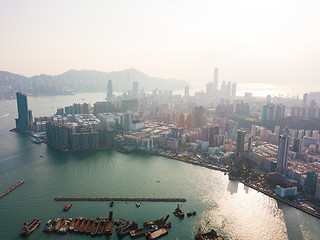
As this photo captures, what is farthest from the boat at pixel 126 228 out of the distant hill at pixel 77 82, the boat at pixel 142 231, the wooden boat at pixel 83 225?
the distant hill at pixel 77 82

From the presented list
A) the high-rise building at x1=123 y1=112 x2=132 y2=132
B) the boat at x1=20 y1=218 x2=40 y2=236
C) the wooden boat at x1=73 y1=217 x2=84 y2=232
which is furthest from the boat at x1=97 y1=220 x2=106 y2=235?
the high-rise building at x1=123 y1=112 x2=132 y2=132

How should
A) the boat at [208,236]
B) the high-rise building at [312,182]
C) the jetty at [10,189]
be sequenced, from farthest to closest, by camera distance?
the high-rise building at [312,182], the jetty at [10,189], the boat at [208,236]

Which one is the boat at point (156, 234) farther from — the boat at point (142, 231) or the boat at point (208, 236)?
the boat at point (208, 236)

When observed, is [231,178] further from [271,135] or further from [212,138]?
[271,135]

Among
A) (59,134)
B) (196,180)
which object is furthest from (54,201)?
(59,134)

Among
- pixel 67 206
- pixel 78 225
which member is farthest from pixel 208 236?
pixel 67 206

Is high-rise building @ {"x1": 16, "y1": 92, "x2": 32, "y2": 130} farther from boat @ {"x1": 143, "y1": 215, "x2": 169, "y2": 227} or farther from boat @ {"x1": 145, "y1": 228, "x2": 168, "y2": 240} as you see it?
boat @ {"x1": 145, "y1": 228, "x2": 168, "y2": 240}
